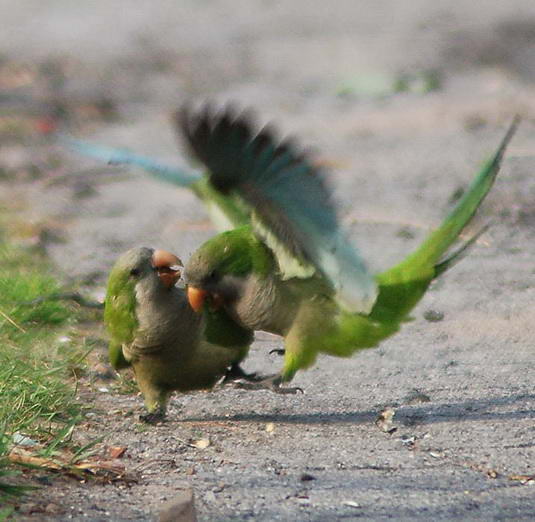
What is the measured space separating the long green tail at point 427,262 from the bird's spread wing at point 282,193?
0.24 meters

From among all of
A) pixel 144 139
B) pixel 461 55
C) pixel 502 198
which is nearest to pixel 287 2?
pixel 461 55

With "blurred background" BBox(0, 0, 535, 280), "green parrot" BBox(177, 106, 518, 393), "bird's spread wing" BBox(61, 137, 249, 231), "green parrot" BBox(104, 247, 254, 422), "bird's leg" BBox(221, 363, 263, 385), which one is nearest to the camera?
"green parrot" BBox(177, 106, 518, 393)

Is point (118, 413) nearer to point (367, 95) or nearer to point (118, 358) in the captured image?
point (118, 358)

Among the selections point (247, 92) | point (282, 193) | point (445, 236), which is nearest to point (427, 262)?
point (445, 236)

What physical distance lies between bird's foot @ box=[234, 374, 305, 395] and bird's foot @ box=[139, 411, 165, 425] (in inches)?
11.7

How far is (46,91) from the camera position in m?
10.3

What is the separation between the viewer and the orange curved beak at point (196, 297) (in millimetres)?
4148

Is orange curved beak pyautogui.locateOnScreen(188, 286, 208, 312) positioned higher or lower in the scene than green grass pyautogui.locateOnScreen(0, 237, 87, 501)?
higher

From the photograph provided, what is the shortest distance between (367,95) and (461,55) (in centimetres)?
140

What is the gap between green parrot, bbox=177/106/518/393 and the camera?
3.69 metres

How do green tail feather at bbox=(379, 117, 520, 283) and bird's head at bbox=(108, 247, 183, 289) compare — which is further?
green tail feather at bbox=(379, 117, 520, 283)

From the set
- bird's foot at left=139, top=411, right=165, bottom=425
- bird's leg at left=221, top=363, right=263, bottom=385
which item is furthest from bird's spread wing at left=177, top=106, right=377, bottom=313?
bird's foot at left=139, top=411, right=165, bottom=425

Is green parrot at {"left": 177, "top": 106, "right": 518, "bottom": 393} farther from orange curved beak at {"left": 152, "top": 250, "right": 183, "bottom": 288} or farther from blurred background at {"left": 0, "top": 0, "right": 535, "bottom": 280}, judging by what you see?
blurred background at {"left": 0, "top": 0, "right": 535, "bottom": 280}

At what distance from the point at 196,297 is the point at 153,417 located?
0.48m
